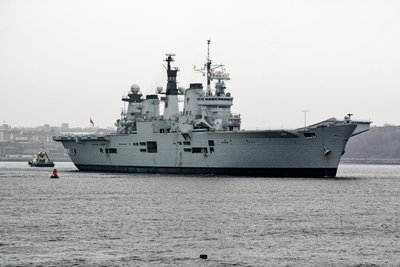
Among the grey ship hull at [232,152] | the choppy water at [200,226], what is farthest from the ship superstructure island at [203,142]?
the choppy water at [200,226]

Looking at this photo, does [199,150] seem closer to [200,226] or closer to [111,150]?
[111,150]

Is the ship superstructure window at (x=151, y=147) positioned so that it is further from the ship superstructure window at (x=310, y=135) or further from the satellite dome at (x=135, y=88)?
the ship superstructure window at (x=310, y=135)

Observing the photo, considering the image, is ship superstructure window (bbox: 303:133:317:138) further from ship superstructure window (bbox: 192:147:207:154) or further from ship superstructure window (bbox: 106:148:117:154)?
ship superstructure window (bbox: 106:148:117:154)

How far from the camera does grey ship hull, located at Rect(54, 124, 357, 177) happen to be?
2196 inches

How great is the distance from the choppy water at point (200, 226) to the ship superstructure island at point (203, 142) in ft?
20.0

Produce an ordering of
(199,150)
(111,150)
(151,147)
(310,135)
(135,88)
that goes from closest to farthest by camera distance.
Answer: (310,135) → (199,150) → (151,147) → (111,150) → (135,88)

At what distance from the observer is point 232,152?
60.1m

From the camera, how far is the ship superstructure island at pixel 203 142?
5609cm

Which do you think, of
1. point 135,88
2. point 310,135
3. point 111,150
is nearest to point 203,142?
point 310,135

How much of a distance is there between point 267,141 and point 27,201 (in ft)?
70.9

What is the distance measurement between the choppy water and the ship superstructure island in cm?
609

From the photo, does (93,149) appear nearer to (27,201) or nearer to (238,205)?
(27,201)

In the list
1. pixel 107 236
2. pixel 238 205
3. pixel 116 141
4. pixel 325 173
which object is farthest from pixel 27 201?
pixel 116 141

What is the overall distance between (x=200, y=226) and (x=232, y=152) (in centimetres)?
2947
